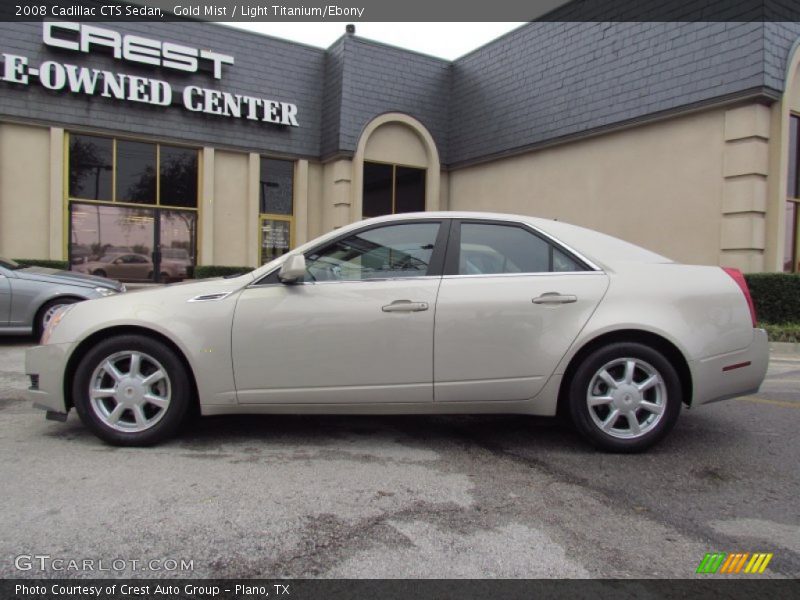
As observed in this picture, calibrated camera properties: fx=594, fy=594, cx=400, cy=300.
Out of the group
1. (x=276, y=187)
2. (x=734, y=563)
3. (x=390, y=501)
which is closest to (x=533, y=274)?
(x=390, y=501)

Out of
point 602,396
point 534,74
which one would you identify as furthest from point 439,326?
point 534,74

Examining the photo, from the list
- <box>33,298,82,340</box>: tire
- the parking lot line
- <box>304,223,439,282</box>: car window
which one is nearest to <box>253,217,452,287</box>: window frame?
<box>304,223,439,282</box>: car window

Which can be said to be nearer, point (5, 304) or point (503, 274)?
point (503, 274)

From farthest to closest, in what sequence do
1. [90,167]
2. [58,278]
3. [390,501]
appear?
1. [90,167]
2. [58,278]
3. [390,501]

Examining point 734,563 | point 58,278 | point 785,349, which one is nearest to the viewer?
point 734,563

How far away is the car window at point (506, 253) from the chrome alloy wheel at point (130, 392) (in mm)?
2124

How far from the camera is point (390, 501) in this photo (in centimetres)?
309

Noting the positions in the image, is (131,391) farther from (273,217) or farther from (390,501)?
(273,217)

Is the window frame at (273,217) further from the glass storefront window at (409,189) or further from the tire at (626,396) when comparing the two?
the tire at (626,396)

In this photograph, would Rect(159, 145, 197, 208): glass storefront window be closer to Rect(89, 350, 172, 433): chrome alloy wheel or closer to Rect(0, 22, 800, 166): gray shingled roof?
Rect(0, 22, 800, 166): gray shingled roof

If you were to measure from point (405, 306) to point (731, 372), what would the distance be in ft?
7.20

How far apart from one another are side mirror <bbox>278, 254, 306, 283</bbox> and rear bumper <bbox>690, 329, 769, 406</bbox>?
259cm

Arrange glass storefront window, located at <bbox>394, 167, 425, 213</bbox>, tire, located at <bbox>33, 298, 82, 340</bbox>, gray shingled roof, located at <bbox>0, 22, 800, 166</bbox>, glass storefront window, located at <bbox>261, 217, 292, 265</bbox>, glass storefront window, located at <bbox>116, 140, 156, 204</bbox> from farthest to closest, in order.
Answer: glass storefront window, located at <bbox>394, 167, 425, 213</bbox> → glass storefront window, located at <bbox>261, 217, 292, 265</bbox> → glass storefront window, located at <bbox>116, 140, 156, 204</bbox> → gray shingled roof, located at <bbox>0, 22, 800, 166</bbox> → tire, located at <bbox>33, 298, 82, 340</bbox>

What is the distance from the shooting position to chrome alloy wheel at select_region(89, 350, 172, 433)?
3859 mm
